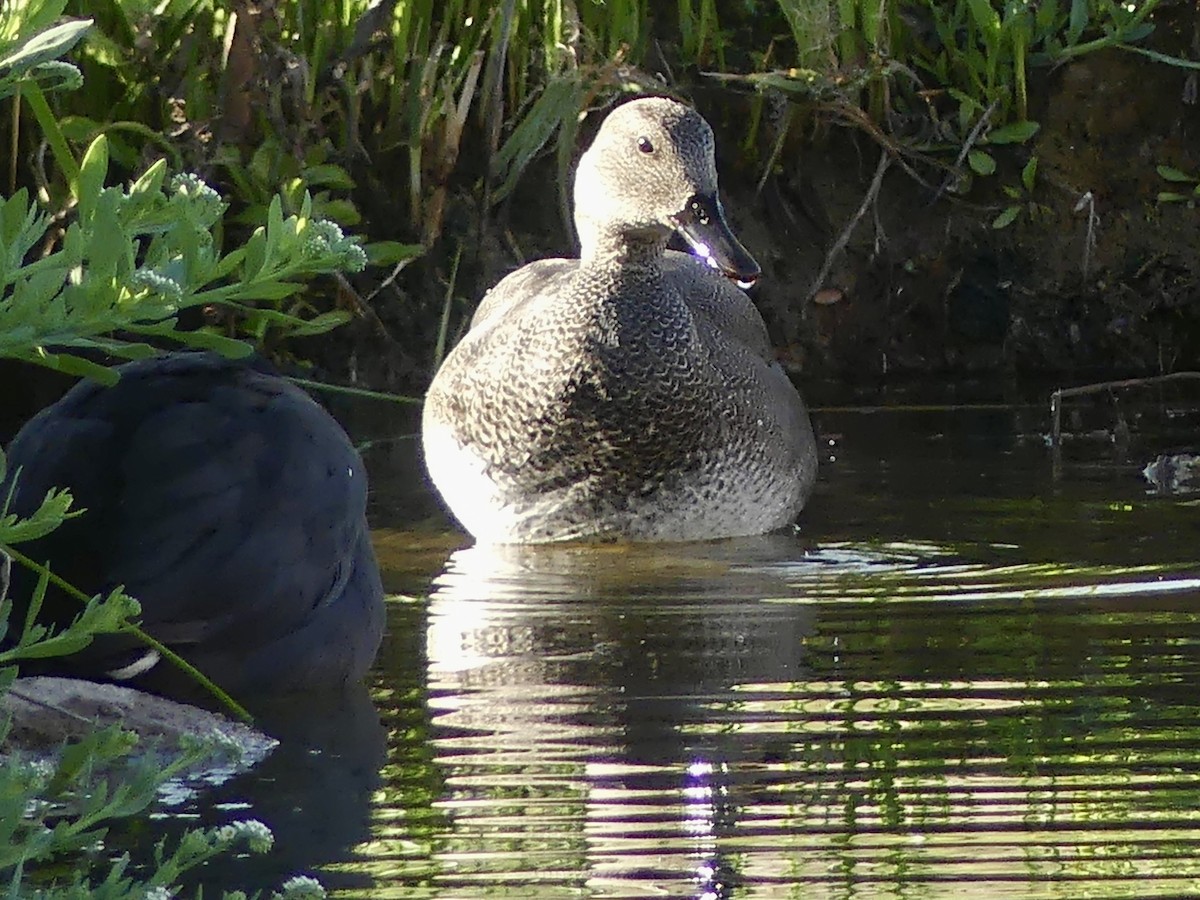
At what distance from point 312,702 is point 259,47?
3326 mm

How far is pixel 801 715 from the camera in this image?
383cm

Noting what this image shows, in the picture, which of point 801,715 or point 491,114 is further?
point 491,114

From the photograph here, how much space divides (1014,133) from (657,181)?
83.3 inches

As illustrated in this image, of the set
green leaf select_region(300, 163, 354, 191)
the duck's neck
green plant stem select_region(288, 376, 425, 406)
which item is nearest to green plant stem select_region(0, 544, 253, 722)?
green plant stem select_region(288, 376, 425, 406)

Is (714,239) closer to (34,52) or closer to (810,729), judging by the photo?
(810,729)

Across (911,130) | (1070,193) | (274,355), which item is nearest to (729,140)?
(911,130)

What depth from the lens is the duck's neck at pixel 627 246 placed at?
20.6 feet

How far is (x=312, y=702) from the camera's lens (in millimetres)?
3982

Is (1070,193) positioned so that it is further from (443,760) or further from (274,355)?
(443,760)

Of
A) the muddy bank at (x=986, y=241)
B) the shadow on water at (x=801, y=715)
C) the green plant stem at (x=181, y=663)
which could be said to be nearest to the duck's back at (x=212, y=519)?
the green plant stem at (x=181, y=663)

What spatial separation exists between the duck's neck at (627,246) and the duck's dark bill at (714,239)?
0.80ft

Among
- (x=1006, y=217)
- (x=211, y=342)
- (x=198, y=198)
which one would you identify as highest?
(x=198, y=198)

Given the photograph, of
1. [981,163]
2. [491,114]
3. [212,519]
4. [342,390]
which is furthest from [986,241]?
[212,519]

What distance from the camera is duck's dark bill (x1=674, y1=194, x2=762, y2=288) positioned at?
18.7 feet
